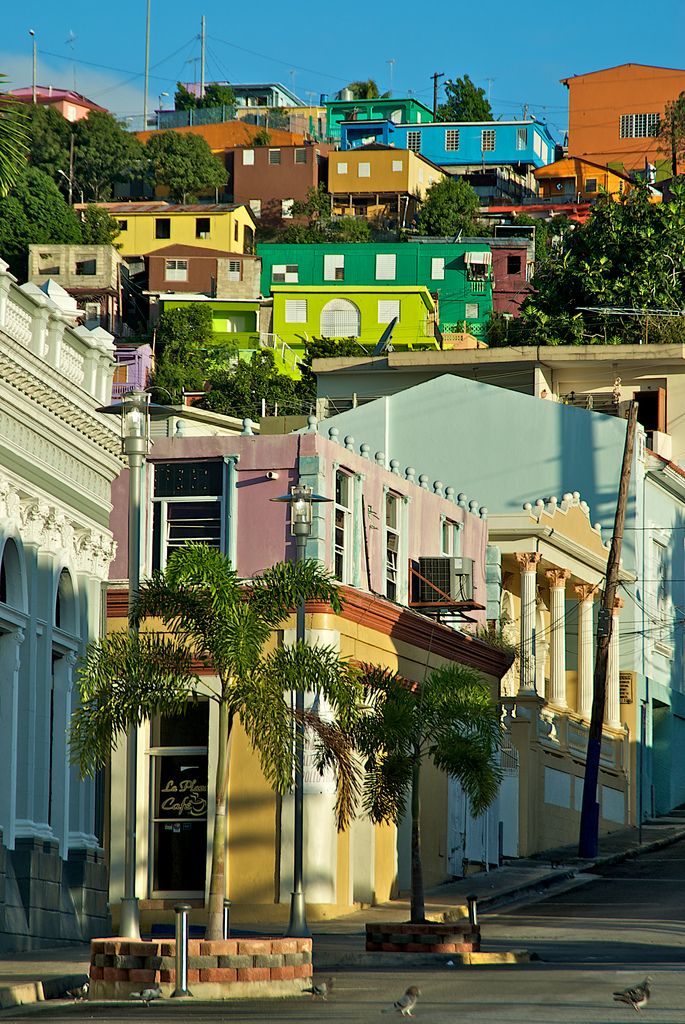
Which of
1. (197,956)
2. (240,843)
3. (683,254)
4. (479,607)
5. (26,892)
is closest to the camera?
(197,956)

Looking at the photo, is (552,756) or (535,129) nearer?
(552,756)

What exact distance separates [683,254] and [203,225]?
39.0 metres

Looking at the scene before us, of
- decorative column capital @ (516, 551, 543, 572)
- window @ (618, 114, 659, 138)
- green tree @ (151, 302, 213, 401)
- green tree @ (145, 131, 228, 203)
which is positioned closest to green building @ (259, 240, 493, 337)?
green tree @ (151, 302, 213, 401)

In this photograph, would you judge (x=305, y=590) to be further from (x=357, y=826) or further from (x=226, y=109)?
(x=226, y=109)

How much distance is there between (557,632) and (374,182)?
3150 inches

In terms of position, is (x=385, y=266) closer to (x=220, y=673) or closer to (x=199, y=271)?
(x=199, y=271)

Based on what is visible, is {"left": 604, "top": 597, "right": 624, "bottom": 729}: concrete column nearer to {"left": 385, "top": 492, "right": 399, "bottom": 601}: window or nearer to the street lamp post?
{"left": 385, "top": 492, "right": 399, "bottom": 601}: window

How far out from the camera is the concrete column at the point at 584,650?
51.6 meters

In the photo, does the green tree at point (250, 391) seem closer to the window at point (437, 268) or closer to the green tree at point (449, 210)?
the window at point (437, 268)

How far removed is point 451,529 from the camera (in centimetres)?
4266

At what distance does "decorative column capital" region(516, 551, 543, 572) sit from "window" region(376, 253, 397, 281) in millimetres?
61507

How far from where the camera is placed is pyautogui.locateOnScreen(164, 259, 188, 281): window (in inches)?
4210

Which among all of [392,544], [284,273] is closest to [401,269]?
[284,273]

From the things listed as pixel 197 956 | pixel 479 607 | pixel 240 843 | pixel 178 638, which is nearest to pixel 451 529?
pixel 479 607
